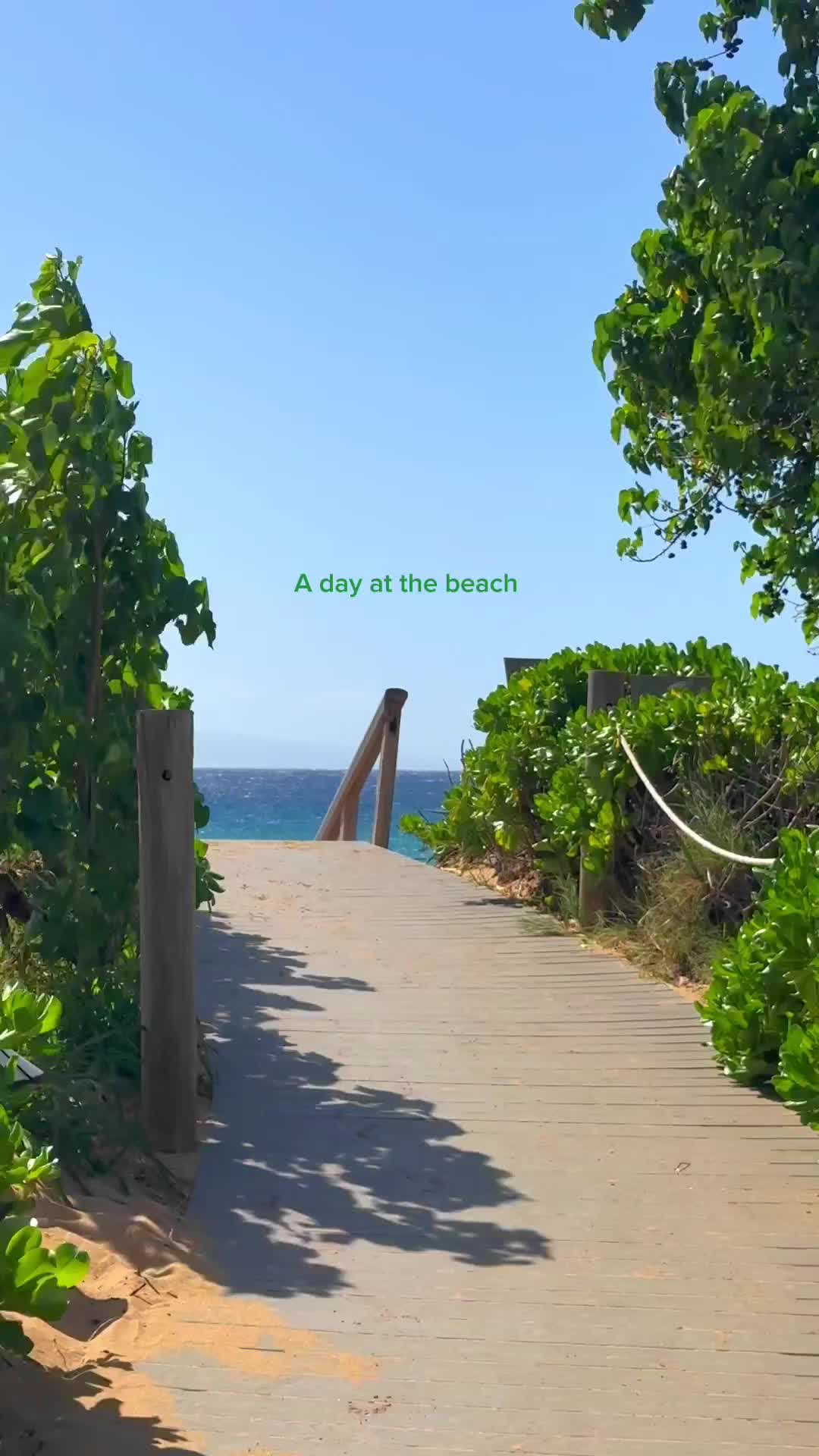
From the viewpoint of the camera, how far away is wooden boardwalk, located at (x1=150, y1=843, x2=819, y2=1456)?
10.8ft

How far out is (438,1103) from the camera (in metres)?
5.54

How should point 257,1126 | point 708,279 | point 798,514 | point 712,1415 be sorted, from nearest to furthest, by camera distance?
point 712,1415
point 257,1126
point 708,279
point 798,514

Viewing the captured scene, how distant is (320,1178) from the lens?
4.79 meters

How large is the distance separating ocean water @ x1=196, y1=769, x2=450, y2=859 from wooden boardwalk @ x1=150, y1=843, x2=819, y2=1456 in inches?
231

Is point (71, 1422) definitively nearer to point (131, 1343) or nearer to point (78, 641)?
point (131, 1343)

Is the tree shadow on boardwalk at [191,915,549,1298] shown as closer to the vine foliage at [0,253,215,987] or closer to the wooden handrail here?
the vine foliage at [0,253,215,987]

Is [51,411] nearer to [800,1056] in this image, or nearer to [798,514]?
[800,1056]

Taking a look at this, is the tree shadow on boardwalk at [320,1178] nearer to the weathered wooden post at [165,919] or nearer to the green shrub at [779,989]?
the weathered wooden post at [165,919]

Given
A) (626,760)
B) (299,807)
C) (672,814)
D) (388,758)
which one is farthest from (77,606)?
Answer: (299,807)

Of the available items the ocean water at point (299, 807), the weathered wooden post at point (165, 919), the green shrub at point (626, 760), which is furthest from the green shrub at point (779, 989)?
the ocean water at point (299, 807)

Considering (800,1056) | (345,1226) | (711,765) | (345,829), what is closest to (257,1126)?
(345,1226)

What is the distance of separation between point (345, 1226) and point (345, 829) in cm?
977

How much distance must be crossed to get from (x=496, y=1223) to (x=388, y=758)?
28.9 feet

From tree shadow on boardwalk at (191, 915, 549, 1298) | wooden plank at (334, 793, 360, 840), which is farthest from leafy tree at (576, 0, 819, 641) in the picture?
wooden plank at (334, 793, 360, 840)
